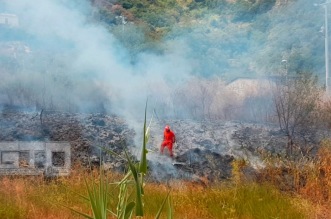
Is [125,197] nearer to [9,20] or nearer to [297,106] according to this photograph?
[297,106]

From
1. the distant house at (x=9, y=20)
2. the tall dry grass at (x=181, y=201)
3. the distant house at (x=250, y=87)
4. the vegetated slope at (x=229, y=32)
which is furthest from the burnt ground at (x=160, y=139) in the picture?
the vegetated slope at (x=229, y=32)

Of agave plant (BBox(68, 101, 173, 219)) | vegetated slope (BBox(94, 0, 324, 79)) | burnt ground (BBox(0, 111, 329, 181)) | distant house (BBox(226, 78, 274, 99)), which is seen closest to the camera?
agave plant (BBox(68, 101, 173, 219))

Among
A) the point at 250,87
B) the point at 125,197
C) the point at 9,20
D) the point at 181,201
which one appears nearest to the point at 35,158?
the point at 181,201

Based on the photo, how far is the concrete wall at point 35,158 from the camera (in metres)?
9.09

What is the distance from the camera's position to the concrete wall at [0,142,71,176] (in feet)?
29.8

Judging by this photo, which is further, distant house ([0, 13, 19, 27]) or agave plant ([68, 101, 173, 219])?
distant house ([0, 13, 19, 27])

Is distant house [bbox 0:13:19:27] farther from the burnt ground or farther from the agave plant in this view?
the agave plant

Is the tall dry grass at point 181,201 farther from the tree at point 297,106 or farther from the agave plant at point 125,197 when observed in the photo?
the tree at point 297,106

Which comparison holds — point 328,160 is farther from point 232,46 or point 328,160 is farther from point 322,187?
point 232,46

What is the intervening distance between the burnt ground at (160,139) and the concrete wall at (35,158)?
0.75 feet

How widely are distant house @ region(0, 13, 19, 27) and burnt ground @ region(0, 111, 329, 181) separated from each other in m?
4.17

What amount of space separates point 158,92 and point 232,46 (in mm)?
9556

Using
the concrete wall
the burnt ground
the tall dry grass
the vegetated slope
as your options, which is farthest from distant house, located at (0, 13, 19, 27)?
the tall dry grass

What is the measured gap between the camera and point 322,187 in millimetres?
7539
